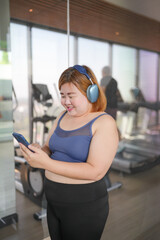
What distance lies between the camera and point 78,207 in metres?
1.25

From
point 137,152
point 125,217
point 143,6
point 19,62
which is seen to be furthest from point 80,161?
point 137,152

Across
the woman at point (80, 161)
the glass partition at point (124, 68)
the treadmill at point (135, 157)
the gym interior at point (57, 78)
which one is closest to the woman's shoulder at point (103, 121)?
the woman at point (80, 161)

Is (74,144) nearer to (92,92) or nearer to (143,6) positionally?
(92,92)

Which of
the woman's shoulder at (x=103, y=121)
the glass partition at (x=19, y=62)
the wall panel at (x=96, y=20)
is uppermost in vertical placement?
the wall panel at (x=96, y=20)

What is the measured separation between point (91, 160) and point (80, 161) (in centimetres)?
9

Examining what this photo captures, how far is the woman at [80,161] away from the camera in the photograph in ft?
3.79

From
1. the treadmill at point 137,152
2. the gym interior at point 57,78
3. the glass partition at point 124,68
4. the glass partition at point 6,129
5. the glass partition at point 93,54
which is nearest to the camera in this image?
the glass partition at point 6,129

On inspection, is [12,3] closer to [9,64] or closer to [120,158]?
[9,64]

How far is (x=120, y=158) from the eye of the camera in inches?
172

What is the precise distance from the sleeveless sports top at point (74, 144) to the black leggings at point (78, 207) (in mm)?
149

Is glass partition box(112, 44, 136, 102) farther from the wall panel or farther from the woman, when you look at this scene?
the woman

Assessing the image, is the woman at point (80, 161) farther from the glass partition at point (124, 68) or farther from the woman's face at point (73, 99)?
the glass partition at point (124, 68)

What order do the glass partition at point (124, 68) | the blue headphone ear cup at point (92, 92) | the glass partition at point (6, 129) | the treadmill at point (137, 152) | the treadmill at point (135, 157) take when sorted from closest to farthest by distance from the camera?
1. the blue headphone ear cup at point (92, 92)
2. the glass partition at point (6, 129)
3. the glass partition at point (124, 68)
4. the treadmill at point (137, 152)
5. the treadmill at point (135, 157)

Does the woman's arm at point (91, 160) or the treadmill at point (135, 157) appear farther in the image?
the treadmill at point (135, 157)
